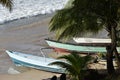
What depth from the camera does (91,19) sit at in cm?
1169

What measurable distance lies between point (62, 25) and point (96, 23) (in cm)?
118

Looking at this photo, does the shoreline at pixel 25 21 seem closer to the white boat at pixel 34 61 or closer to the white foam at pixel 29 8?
the white foam at pixel 29 8

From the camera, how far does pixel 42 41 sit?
21969 mm

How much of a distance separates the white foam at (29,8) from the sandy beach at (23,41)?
199 cm

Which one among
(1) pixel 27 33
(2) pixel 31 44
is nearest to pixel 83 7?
(2) pixel 31 44

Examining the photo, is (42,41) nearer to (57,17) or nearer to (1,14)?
(57,17)

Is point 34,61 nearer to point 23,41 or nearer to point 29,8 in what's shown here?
point 23,41

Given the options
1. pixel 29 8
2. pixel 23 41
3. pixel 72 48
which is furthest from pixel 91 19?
pixel 29 8

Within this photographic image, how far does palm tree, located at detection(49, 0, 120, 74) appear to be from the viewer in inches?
452

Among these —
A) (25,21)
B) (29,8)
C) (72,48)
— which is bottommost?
(29,8)

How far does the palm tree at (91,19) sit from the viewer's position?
11477 mm

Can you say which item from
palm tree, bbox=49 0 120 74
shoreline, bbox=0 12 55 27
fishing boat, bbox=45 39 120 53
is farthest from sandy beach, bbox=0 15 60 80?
palm tree, bbox=49 0 120 74

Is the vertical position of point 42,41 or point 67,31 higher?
point 67,31

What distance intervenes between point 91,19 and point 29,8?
2594cm
